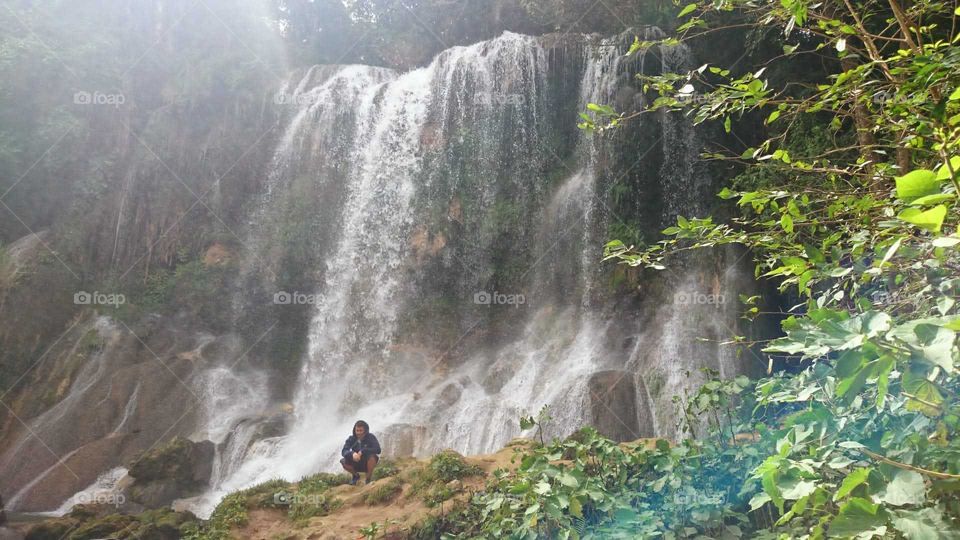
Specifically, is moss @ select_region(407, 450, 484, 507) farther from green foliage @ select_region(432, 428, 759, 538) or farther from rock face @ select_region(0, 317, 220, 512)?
rock face @ select_region(0, 317, 220, 512)

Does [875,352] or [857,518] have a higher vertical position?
[875,352]

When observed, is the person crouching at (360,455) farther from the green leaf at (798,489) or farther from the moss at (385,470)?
the green leaf at (798,489)

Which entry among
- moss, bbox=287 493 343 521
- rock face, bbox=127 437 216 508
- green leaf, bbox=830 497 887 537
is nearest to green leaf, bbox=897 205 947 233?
green leaf, bbox=830 497 887 537

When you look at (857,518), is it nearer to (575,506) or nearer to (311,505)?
(575,506)

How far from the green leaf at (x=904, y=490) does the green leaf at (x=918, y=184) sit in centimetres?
57

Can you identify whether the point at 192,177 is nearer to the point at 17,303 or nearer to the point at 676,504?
the point at 17,303

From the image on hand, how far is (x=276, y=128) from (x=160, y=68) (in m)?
3.91

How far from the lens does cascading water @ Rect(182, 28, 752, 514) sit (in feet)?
35.2

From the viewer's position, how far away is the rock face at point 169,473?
28.9ft

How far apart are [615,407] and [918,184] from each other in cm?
802

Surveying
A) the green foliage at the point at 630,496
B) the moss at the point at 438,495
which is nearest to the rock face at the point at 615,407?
the moss at the point at 438,495

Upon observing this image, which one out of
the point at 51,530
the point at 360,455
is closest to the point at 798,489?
the point at 360,455

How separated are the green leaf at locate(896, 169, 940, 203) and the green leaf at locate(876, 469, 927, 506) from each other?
1.87 ft

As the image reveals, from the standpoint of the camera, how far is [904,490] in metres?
1.24
